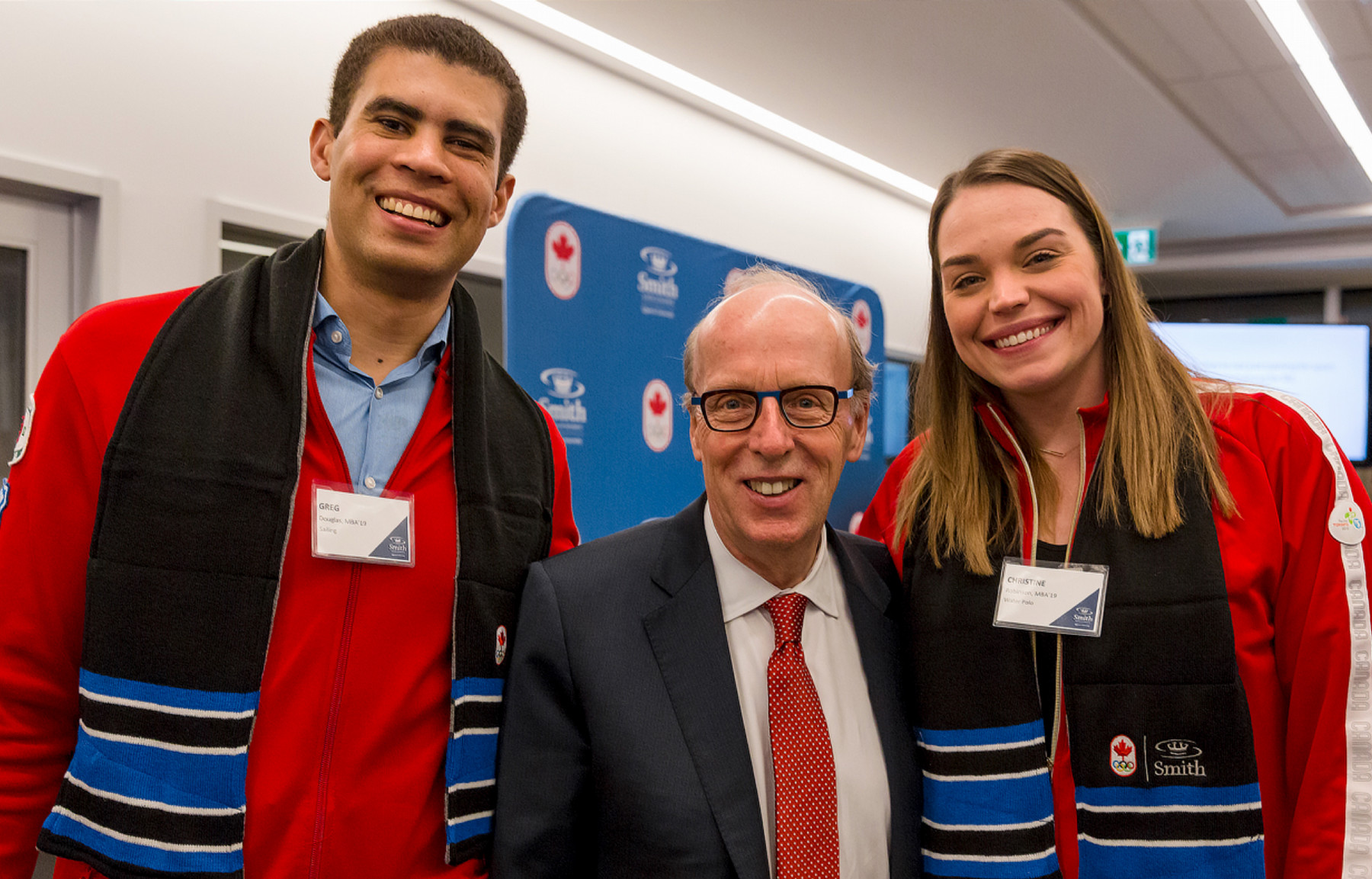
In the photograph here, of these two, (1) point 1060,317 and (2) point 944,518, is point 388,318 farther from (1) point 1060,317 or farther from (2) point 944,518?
(1) point 1060,317

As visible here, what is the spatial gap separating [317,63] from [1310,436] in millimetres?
3971

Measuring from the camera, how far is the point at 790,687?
150cm

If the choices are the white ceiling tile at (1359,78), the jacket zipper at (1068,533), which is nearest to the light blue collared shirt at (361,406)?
the jacket zipper at (1068,533)

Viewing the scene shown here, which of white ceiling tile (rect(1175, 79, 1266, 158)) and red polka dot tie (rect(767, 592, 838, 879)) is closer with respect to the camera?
red polka dot tie (rect(767, 592, 838, 879))

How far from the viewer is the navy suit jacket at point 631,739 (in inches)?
55.2

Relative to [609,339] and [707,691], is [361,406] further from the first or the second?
[609,339]

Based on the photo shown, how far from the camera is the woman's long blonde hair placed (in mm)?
1627

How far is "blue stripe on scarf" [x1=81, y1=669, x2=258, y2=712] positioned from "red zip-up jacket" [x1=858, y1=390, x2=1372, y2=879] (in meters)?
1.28

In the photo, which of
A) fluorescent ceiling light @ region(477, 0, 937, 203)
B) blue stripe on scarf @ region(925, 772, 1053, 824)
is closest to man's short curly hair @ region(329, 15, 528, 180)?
blue stripe on scarf @ region(925, 772, 1053, 824)

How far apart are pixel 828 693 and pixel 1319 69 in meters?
5.58

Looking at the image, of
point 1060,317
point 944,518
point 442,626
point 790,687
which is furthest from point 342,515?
point 1060,317

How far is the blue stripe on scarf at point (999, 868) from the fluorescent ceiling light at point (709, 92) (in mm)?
4307

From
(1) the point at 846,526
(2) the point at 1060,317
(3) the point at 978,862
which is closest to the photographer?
(3) the point at 978,862

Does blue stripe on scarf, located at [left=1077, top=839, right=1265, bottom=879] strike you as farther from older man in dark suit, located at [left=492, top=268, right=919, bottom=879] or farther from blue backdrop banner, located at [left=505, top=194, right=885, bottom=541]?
blue backdrop banner, located at [left=505, top=194, right=885, bottom=541]
